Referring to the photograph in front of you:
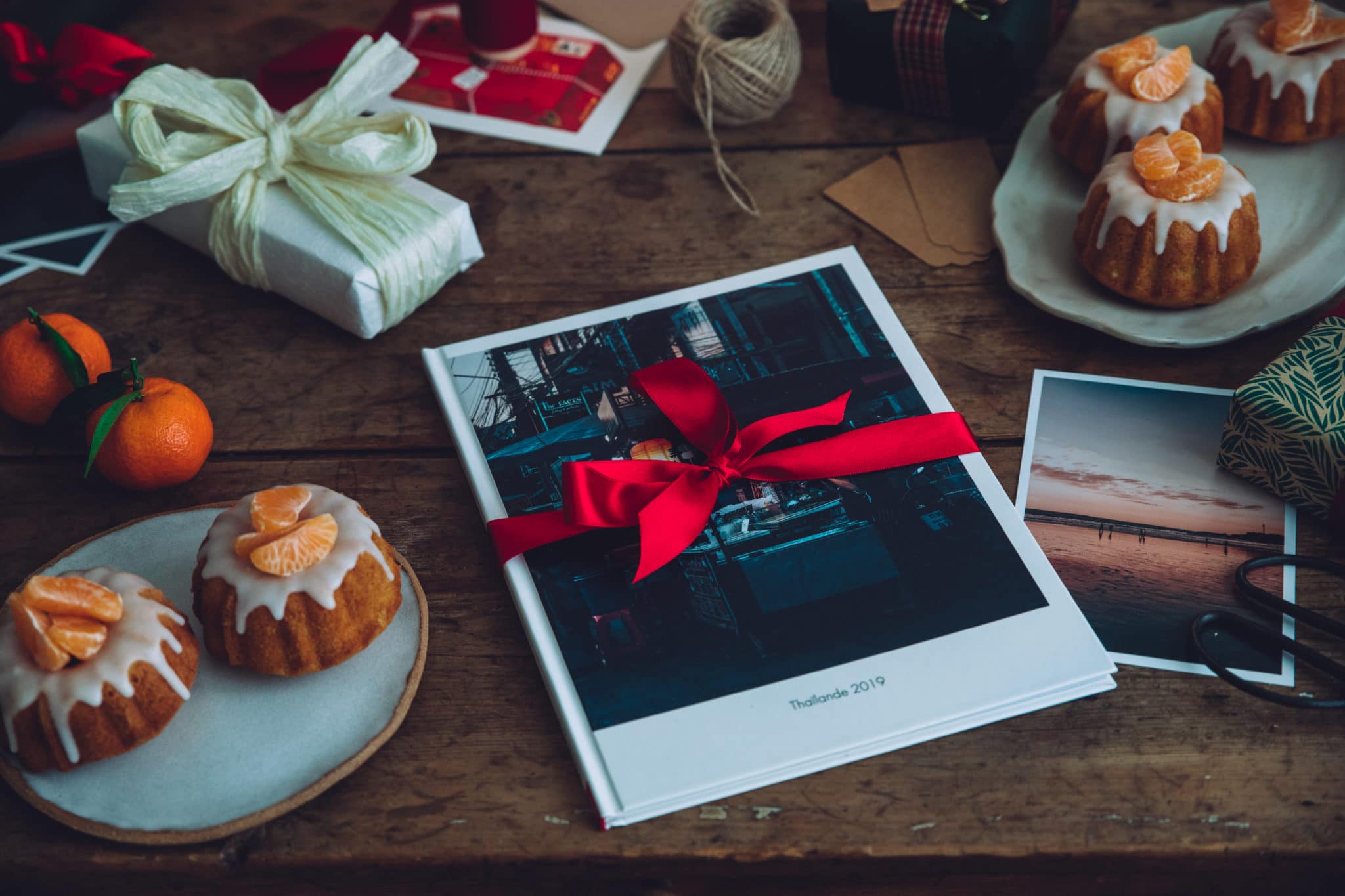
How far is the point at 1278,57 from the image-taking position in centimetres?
104

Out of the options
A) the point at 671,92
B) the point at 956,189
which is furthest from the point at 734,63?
the point at 956,189

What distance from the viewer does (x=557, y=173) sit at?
119 centimetres

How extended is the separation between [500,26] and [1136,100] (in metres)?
0.71

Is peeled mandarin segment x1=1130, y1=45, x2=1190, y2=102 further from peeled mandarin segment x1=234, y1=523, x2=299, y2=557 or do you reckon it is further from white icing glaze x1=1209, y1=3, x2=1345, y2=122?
peeled mandarin segment x1=234, y1=523, x2=299, y2=557

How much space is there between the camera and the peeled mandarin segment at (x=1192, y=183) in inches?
36.4

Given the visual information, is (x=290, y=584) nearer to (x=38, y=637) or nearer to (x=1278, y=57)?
(x=38, y=637)

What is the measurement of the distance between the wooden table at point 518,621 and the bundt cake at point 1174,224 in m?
0.07

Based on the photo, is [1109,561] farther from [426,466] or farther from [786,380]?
[426,466]

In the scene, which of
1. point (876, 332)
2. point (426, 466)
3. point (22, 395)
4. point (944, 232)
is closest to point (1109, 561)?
point (876, 332)

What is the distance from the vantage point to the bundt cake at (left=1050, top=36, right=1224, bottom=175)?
3.32 feet

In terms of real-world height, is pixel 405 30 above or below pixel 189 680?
above

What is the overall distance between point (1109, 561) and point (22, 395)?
935 mm

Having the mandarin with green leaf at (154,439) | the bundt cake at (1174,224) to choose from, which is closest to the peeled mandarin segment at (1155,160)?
the bundt cake at (1174,224)

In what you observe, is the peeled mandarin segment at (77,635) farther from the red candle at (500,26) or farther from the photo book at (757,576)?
the red candle at (500,26)
